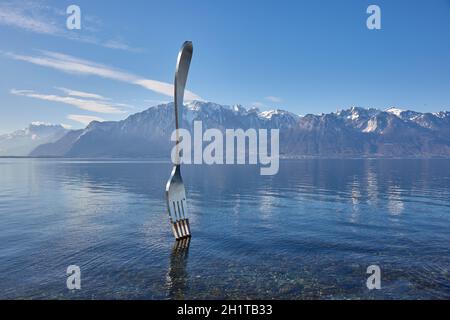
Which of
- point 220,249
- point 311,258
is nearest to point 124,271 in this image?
point 220,249

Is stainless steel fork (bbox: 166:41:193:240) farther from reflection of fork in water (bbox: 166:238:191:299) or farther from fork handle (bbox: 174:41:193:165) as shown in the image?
reflection of fork in water (bbox: 166:238:191:299)

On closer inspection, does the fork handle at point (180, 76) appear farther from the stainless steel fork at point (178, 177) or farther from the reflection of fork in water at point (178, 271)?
the reflection of fork in water at point (178, 271)

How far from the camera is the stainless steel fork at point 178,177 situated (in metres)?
34.4

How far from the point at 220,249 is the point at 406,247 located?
2292cm

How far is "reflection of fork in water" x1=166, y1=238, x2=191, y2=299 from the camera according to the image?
2623 cm

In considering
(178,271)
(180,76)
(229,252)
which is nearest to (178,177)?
(229,252)

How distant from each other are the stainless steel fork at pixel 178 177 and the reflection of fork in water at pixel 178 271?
255cm

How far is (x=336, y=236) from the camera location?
44.3 m

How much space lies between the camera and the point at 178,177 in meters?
37.8

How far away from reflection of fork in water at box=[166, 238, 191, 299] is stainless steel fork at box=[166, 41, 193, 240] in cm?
255

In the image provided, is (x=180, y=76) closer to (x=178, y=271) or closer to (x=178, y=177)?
(x=178, y=177)

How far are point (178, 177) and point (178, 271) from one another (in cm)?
1137

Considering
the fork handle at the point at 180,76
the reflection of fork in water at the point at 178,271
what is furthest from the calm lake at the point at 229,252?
the fork handle at the point at 180,76
